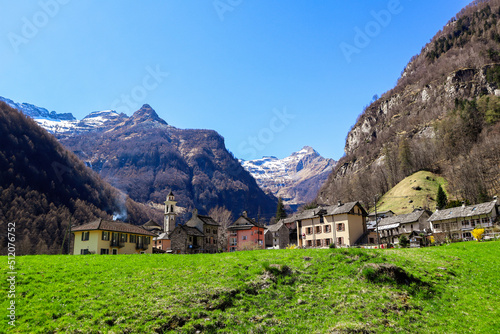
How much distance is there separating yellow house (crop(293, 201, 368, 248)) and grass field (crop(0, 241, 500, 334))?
135ft

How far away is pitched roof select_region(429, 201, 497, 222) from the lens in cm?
8088

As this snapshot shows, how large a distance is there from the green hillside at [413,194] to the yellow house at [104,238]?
102 metres

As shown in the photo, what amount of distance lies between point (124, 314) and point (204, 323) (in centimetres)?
478

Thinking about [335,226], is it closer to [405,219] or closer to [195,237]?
[195,237]

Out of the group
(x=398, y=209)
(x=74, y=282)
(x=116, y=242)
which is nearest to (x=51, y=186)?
(x=116, y=242)

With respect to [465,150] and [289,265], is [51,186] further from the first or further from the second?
[465,150]

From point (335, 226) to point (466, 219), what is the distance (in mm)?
37232

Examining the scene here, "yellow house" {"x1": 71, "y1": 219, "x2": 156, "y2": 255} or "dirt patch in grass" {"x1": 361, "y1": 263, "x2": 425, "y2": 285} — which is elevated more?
"yellow house" {"x1": 71, "y1": 219, "x2": 156, "y2": 255}

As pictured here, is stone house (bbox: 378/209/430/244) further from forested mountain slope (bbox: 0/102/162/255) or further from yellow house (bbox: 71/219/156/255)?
forested mountain slope (bbox: 0/102/162/255)

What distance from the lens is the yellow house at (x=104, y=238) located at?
59406 mm

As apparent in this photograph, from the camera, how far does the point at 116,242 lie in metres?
62.7

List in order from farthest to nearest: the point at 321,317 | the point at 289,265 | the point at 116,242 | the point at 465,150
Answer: the point at 465,150 < the point at 116,242 < the point at 289,265 < the point at 321,317

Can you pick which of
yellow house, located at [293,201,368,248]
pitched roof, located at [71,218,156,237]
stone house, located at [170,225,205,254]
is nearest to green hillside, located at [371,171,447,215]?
yellow house, located at [293,201,368,248]

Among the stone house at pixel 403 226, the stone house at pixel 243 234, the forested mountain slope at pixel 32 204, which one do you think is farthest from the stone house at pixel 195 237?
the forested mountain slope at pixel 32 204
